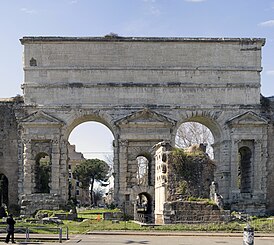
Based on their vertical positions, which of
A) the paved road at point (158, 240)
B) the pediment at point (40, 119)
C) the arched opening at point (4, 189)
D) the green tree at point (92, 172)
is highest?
the pediment at point (40, 119)

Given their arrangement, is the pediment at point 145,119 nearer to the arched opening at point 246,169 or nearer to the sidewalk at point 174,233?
the arched opening at point 246,169

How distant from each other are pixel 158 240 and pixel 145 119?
21.7m

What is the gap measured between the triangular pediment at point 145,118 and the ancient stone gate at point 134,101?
0.07m

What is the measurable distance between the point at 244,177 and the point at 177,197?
55.9ft

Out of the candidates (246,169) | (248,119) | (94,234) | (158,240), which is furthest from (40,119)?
(158,240)

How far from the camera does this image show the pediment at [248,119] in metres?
43.7

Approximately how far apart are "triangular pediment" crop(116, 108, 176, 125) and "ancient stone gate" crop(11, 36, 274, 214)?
0.07 m

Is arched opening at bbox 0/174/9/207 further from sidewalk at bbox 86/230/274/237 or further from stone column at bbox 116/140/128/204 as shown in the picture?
sidewalk at bbox 86/230/274/237

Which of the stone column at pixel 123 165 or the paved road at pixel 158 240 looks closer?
the paved road at pixel 158 240

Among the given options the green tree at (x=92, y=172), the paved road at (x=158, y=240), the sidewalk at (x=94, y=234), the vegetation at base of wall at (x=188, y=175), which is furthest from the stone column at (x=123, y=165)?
the green tree at (x=92, y=172)

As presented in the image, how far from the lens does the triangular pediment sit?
4331 cm

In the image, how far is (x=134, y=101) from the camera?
43812mm

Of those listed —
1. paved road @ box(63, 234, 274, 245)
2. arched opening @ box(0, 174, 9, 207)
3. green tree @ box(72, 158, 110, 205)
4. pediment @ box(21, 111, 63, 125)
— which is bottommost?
paved road @ box(63, 234, 274, 245)


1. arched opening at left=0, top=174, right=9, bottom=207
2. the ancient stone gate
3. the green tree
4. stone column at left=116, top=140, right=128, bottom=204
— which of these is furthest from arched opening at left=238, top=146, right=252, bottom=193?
the green tree
